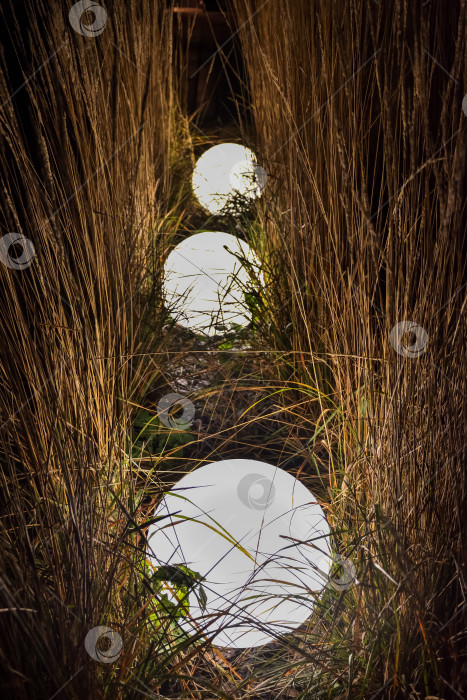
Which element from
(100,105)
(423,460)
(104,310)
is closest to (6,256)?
(104,310)

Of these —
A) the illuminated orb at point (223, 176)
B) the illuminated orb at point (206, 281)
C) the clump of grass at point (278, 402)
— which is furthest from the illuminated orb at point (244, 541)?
the illuminated orb at point (223, 176)

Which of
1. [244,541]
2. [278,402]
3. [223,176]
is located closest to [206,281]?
[278,402]

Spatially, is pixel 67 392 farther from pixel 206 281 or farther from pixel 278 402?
pixel 206 281

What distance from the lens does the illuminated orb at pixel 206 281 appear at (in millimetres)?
1532

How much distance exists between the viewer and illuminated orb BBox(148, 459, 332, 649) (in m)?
0.89

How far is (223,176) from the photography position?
2.09 meters

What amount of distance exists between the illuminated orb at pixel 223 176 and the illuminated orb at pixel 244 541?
122 cm

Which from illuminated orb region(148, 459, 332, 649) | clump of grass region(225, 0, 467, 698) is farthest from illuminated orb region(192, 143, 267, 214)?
illuminated orb region(148, 459, 332, 649)

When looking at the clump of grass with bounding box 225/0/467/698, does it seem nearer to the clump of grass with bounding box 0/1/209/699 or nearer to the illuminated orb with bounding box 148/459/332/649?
the illuminated orb with bounding box 148/459/332/649

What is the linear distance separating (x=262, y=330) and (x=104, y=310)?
0.38m

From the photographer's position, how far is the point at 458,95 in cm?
85

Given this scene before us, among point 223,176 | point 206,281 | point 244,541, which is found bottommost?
point 244,541

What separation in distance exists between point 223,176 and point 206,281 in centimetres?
64

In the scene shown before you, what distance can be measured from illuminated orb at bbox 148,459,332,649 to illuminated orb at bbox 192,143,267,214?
122 cm
